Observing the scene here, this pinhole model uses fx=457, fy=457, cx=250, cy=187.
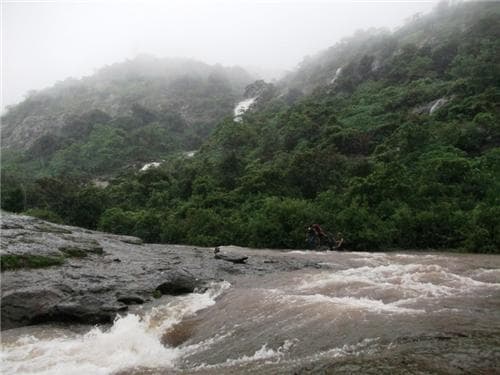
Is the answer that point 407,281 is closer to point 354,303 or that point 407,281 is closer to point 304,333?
point 354,303

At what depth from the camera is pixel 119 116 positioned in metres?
108

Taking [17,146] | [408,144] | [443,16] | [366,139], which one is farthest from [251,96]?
[408,144]

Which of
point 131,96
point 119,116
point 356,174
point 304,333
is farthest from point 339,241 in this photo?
point 131,96

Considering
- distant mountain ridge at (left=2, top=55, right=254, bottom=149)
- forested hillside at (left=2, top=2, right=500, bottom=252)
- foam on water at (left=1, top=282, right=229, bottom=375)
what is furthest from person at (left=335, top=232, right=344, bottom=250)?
distant mountain ridge at (left=2, top=55, right=254, bottom=149)

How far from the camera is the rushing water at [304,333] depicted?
25.1ft

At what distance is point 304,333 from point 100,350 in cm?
454

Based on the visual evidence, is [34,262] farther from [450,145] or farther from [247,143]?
[247,143]

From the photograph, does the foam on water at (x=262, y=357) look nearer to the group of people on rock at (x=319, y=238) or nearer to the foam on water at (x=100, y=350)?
the foam on water at (x=100, y=350)

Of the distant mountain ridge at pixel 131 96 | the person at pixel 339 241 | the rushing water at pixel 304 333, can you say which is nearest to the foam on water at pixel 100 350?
the rushing water at pixel 304 333

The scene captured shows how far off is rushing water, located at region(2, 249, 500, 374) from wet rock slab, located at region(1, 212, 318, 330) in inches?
26.2

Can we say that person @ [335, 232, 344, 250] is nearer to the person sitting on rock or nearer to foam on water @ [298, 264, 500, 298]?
the person sitting on rock

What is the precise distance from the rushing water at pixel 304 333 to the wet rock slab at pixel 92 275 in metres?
0.66

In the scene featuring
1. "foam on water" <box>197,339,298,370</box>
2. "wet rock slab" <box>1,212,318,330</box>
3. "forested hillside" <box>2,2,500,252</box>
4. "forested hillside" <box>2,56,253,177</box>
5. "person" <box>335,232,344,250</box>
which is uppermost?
"forested hillside" <box>2,56,253,177</box>

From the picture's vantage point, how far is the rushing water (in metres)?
7.64
